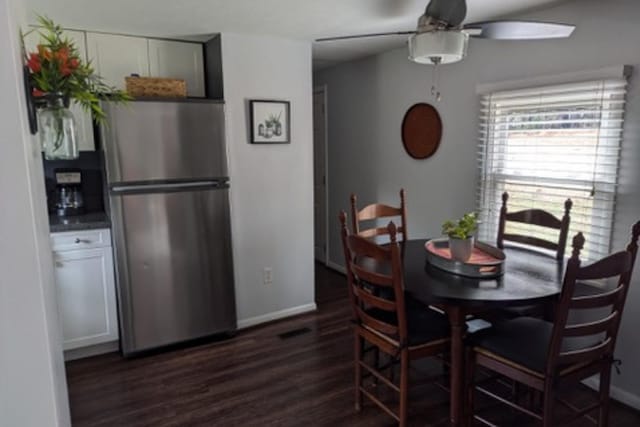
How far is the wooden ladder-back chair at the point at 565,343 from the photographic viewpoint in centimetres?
168

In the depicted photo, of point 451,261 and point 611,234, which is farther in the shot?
point 611,234

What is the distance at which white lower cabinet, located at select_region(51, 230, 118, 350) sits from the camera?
285 cm

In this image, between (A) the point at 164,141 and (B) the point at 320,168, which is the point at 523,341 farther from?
(B) the point at 320,168

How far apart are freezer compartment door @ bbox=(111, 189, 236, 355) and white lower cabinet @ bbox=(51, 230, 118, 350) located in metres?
0.12

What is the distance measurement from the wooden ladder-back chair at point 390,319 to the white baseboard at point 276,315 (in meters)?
1.37

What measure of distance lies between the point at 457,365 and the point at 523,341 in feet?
1.04

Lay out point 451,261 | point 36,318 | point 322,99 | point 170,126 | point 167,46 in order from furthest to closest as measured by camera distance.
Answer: point 322,99 < point 167,46 < point 170,126 < point 451,261 < point 36,318

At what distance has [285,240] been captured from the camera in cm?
365

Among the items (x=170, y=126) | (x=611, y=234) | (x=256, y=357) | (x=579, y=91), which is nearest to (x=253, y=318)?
(x=256, y=357)

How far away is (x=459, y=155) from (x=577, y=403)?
5.94 feet

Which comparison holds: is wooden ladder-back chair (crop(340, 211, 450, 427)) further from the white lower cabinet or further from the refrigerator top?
the white lower cabinet

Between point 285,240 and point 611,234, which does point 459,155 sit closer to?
point 611,234

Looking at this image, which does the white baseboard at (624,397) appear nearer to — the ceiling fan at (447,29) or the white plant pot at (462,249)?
the white plant pot at (462,249)

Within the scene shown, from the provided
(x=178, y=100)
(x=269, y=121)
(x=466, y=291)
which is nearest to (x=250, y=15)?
(x=178, y=100)
